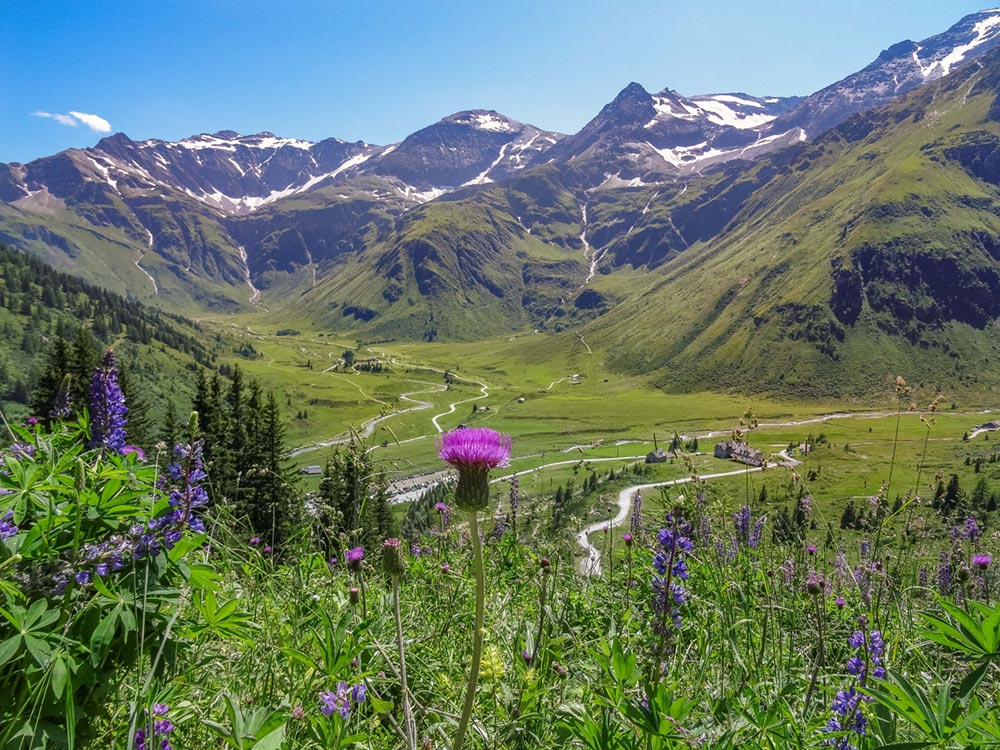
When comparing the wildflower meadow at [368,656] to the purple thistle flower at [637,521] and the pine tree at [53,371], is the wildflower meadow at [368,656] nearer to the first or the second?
the purple thistle flower at [637,521]

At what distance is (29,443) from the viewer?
147 inches

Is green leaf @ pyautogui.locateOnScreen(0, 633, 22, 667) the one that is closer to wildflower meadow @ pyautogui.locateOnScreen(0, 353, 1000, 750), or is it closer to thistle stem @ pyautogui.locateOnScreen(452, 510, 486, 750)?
wildflower meadow @ pyautogui.locateOnScreen(0, 353, 1000, 750)

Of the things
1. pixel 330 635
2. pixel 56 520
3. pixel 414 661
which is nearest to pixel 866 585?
pixel 414 661

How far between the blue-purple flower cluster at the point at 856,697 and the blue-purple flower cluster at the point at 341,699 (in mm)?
2431

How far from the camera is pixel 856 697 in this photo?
125 inches

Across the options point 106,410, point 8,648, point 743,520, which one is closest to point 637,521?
point 743,520

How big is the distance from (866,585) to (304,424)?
684ft

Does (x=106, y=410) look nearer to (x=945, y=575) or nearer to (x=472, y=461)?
(x=472, y=461)

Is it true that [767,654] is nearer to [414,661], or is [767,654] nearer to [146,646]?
[414,661]

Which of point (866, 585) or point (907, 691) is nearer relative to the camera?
Result: point (907, 691)

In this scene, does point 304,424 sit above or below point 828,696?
below

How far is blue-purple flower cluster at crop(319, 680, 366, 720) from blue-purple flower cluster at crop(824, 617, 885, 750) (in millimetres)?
2431

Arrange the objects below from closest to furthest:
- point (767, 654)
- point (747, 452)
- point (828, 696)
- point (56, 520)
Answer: point (56, 520) < point (828, 696) < point (767, 654) < point (747, 452)

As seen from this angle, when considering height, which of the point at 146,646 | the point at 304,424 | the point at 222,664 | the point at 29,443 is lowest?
the point at 304,424
